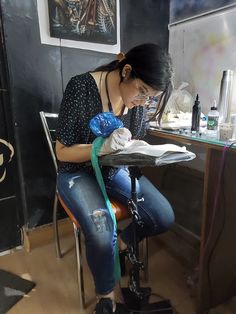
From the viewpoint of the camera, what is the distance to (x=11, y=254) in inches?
57.3

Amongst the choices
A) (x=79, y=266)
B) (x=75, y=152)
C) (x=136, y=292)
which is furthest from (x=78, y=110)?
(x=136, y=292)

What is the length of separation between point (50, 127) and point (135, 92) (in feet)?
2.05

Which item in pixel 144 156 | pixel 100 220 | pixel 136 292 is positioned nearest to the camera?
pixel 144 156

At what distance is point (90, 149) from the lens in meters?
0.91

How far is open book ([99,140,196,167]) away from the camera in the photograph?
0.75 m

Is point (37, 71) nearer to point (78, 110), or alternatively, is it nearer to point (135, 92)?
point (78, 110)

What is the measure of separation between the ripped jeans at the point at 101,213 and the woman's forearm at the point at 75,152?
0.09 metres

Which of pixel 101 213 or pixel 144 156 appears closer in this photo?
pixel 144 156

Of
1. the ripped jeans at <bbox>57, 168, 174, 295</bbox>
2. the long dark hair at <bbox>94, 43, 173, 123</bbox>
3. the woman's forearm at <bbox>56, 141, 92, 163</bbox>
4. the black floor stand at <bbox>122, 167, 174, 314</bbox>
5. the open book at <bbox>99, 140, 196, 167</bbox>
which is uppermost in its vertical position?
the long dark hair at <bbox>94, 43, 173, 123</bbox>

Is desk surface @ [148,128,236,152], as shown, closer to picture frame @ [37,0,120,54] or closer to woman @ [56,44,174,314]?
woman @ [56,44,174,314]

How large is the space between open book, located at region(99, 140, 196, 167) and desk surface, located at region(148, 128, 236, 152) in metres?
0.12

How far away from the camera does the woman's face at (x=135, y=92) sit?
905 mm

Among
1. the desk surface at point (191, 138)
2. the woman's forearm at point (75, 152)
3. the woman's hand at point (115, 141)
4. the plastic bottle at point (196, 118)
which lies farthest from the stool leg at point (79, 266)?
the plastic bottle at point (196, 118)

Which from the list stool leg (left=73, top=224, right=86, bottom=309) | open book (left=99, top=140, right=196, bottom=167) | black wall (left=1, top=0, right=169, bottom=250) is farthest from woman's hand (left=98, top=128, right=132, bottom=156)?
black wall (left=1, top=0, right=169, bottom=250)
